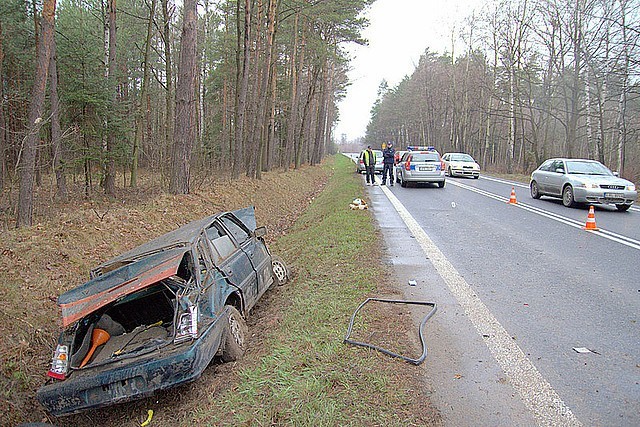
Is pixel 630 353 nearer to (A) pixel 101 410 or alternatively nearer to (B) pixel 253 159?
(A) pixel 101 410

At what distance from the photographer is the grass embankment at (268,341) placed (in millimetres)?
3748

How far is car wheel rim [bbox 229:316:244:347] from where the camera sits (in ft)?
16.7

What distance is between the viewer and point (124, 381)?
420 centimetres

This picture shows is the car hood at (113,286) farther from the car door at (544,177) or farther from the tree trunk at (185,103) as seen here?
the car door at (544,177)

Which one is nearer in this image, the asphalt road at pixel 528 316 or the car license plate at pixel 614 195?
the asphalt road at pixel 528 316

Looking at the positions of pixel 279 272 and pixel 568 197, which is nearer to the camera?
pixel 279 272

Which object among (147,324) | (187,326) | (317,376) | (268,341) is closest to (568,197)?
(268,341)

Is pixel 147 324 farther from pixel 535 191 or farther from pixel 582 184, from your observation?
pixel 535 191

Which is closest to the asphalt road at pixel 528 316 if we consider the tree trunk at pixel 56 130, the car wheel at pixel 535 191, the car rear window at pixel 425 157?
the car wheel at pixel 535 191

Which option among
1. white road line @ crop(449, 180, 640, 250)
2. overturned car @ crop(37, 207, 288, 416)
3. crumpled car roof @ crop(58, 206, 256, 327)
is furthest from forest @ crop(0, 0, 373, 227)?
white road line @ crop(449, 180, 640, 250)

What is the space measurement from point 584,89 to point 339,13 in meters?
15.7

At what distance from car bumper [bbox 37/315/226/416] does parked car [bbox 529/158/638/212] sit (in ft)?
44.8

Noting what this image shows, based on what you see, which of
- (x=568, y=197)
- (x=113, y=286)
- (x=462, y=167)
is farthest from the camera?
(x=462, y=167)

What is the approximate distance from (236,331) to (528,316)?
3.30 metres
